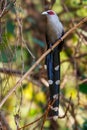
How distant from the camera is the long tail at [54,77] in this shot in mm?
1574

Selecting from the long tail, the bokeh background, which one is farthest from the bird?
the bokeh background

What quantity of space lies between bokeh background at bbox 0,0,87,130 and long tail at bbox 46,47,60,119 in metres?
0.25

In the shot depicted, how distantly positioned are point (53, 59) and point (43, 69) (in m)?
0.56

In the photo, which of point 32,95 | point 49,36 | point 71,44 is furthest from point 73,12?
point 49,36

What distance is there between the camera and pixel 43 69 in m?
2.20

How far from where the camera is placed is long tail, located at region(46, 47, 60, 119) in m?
1.57

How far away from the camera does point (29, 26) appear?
3.12m

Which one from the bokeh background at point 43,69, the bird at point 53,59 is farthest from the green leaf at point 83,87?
the bird at point 53,59

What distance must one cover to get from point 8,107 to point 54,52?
135 cm

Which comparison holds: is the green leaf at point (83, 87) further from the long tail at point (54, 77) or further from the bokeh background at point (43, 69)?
the long tail at point (54, 77)

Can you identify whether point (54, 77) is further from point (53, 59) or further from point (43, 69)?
point (43, 69)

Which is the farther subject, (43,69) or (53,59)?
(43,69)

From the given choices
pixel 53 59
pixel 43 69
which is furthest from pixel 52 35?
pixel 43 69

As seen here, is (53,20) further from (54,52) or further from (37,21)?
(37,21)
